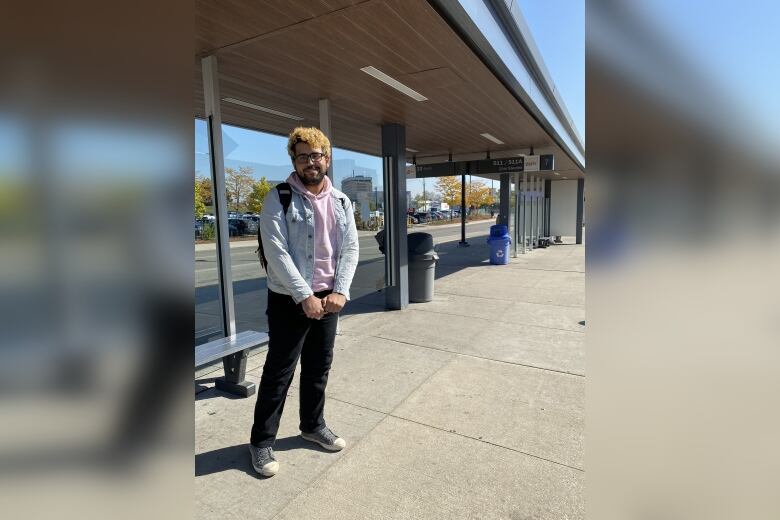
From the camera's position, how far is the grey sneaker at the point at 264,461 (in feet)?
8.98

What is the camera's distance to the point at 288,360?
2723 mm

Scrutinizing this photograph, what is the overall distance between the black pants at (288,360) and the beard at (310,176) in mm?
684

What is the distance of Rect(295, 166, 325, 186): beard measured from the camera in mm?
2680

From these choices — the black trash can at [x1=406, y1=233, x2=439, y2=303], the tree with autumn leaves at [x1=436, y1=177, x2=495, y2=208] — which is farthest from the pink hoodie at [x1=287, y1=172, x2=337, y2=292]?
the tree with autumn leaves at [x1=436, y1=177, x2=495, y2=208]

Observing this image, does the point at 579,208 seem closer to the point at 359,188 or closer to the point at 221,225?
the point at 359,188

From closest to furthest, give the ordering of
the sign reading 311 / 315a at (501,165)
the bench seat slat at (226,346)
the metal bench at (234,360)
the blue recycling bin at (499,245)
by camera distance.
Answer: the bench seat slat at (226,346), the metal bench at (234,360), the sign reading 311 / 315a at (501,165), the blue recycling bin at (499,245)

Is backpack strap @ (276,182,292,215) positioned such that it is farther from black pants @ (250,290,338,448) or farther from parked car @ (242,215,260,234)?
parked car @ (242,215,260,234)

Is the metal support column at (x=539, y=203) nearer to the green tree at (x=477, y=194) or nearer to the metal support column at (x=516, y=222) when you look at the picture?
the metal support column at (x=516, y=222)

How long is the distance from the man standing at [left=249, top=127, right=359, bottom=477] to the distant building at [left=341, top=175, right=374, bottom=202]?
440 cm

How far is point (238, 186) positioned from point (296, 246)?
2793mm

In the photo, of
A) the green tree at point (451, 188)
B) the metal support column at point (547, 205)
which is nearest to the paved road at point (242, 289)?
the metal support column at point (547, 205)

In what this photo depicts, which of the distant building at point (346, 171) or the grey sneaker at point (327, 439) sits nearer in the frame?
the grey sneaker at point (327, 439)
